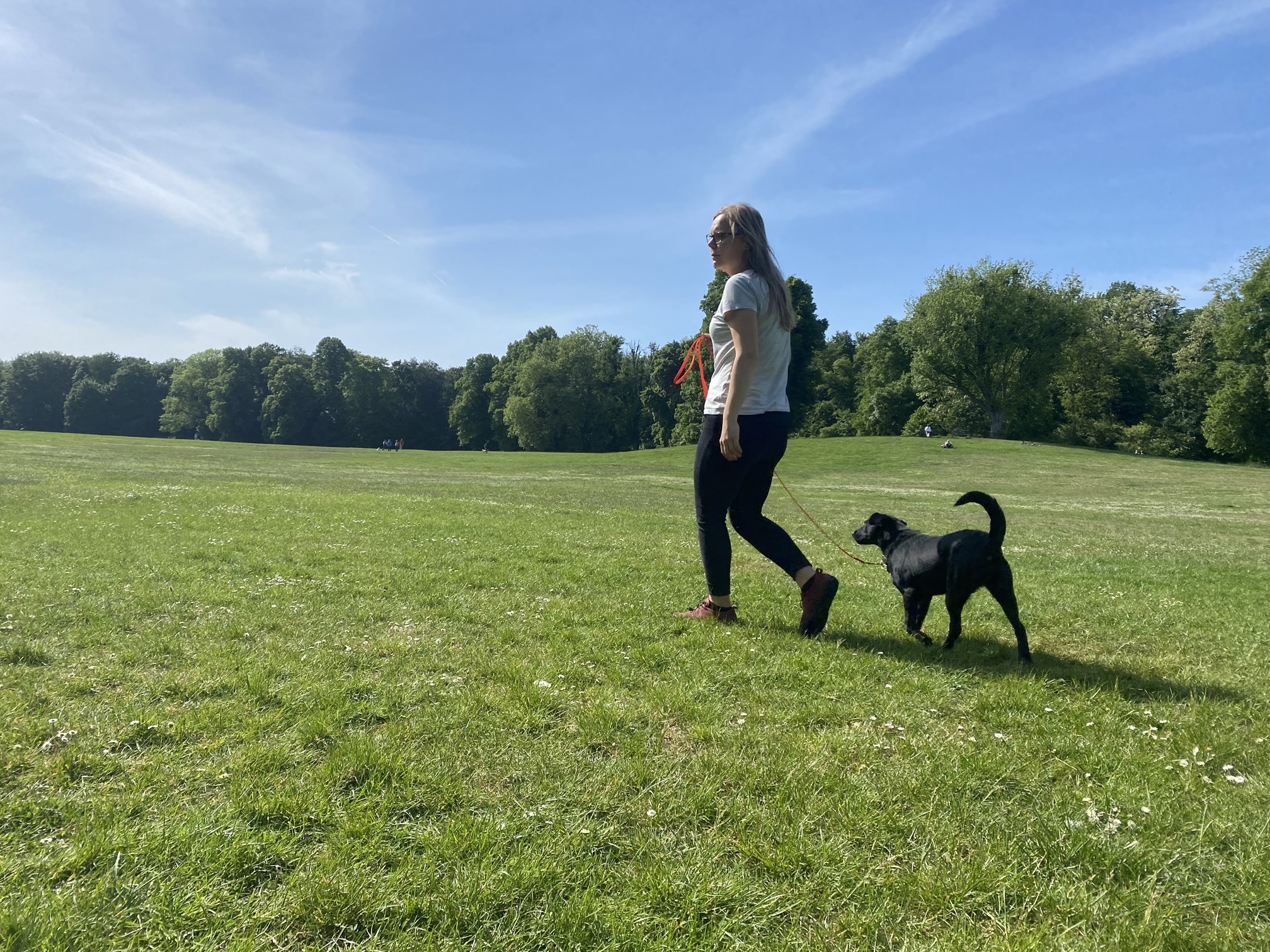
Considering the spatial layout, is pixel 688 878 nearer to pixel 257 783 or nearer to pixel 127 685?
pixel 257 783

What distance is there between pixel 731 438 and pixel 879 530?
1.92 m

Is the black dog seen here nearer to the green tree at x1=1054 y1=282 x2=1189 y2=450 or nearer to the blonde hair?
the blonde hair

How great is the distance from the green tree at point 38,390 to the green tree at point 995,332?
12053 cm

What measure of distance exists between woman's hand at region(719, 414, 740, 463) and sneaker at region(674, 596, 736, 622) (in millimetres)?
1458

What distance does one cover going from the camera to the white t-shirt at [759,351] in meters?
5.14

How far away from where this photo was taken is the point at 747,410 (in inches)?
209

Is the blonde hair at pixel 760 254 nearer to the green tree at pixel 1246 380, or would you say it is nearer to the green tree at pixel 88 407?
the green tree at pixel 1246 380

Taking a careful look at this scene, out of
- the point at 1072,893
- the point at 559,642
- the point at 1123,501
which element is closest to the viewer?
the point at 1072,893

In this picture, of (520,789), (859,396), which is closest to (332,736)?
(520,789)

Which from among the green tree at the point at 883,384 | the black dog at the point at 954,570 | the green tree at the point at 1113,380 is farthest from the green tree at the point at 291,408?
the black dog at the point at 954,570

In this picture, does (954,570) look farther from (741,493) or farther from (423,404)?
(423,404)

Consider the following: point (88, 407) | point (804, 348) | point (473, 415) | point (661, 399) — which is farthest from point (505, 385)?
point (88, 407)

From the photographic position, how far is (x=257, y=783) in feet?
9.70

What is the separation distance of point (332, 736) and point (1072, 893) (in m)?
3.28
